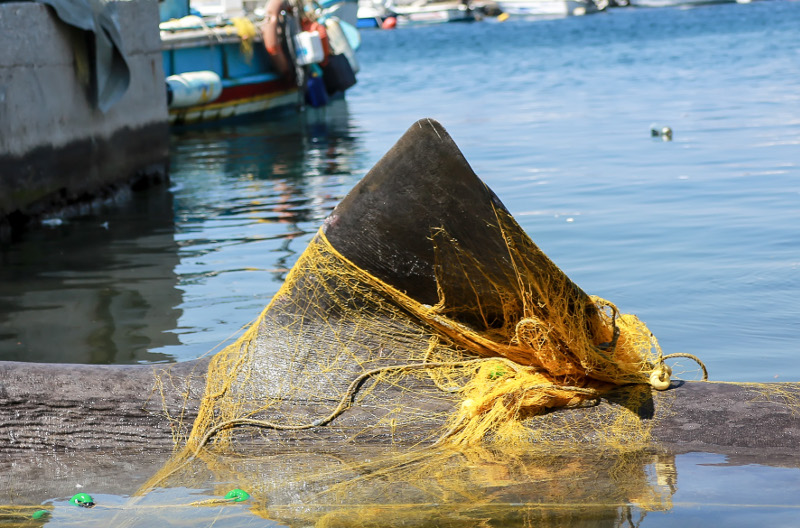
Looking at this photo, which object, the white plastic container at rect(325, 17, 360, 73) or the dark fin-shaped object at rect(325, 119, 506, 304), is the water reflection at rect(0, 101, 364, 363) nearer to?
the dark fin-shaped object at rect(325, 119, 506, 304)

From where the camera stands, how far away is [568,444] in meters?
3.64

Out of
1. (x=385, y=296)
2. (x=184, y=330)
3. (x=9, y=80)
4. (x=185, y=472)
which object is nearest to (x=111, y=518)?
(x=185, y=472)

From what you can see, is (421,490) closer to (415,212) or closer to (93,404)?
(415,212)

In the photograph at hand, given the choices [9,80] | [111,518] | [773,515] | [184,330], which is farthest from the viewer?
[9,80]

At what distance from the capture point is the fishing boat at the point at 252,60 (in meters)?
19.5

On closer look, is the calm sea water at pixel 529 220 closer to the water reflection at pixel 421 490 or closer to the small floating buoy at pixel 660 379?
the small floating buoy at pixel 660 379

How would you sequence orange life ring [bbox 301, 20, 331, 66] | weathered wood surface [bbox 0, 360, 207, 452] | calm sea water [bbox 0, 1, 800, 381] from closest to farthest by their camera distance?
weathered wood surface [bbox 0, 360, 207, 452] < calm sea water [bbox 0, 1, 800, 381] < orange life ring [bbox 301, 20, 331, 66]

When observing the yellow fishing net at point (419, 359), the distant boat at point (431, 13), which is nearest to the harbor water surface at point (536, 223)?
the yellow fishing net at point (419, 359)

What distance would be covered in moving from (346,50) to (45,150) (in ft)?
48.8

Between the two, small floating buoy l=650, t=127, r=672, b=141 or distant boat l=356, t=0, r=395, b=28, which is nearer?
small floating buoy l=650, t=127, r=672, b=141

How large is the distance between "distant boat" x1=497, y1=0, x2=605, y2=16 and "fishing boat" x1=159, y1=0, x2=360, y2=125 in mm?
63075

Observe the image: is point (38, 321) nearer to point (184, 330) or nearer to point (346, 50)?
point (184, 330)

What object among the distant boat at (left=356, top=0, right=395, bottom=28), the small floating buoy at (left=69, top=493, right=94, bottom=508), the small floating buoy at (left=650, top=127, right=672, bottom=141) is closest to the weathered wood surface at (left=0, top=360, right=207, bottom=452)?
the small floating buoy at (left=69, top=493, right=94, bottom=508)

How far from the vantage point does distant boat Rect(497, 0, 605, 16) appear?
84.1 m
